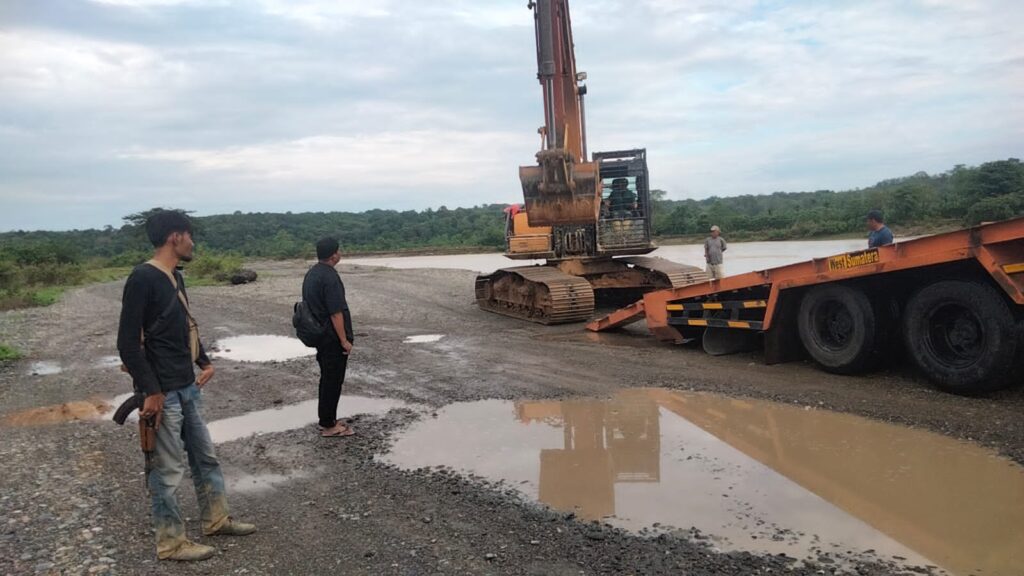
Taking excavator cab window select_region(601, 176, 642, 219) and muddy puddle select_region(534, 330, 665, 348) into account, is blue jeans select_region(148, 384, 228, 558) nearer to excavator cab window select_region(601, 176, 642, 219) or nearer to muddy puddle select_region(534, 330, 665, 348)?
muddy puddle select_region(534, 330, 665, 348)

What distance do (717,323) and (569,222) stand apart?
16.5 ft

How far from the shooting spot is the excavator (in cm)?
1290

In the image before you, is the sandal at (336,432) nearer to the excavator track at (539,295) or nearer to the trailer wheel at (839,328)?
the trailer wheel at (839,328)

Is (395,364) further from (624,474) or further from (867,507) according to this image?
(867,507)

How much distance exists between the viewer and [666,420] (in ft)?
21.5

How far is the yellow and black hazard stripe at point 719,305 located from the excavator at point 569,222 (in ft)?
10.8

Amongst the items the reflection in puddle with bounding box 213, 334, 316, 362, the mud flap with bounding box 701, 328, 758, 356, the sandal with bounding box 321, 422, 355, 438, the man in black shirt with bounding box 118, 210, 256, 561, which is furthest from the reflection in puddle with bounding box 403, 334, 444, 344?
the man in black shirt with bounding box 118, 210, 256, 561

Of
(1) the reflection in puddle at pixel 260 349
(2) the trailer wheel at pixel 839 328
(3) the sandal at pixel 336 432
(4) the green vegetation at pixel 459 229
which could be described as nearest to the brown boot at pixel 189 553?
(3) the sandal at pixel 336 432

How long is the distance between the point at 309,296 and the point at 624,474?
3.05 meters

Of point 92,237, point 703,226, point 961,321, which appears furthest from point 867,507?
point 92,237

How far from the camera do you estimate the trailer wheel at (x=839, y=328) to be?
7.52m

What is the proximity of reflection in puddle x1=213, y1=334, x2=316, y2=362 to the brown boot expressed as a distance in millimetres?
6588

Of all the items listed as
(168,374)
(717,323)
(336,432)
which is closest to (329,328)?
(336,432)

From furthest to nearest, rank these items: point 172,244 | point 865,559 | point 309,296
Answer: point 309,296 < point 172,244 < point 865,559
